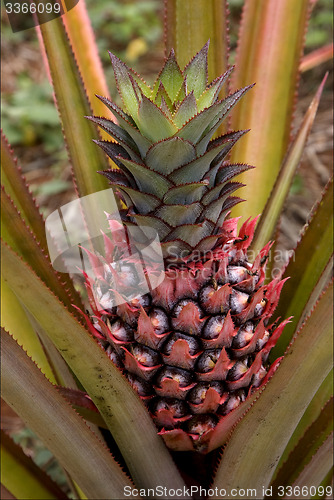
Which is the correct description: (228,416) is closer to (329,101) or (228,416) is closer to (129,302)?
(129,302)

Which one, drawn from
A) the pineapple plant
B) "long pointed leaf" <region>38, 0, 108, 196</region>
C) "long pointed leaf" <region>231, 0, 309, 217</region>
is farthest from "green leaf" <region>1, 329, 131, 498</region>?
"long pointed leaf" <region>231, 0, 309, 217</region>

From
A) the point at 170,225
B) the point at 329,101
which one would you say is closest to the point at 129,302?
the point at 170,225

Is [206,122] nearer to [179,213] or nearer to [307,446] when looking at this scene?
[179,213]

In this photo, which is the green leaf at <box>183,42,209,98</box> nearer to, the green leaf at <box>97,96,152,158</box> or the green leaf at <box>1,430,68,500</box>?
the green leaf at <box>97,96,152,158</box>

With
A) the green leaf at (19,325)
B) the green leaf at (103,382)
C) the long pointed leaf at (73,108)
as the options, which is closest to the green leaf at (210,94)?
the long pointed leaf at (73,108)

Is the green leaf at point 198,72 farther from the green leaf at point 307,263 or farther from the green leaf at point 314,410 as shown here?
the green leaf at point 314,410

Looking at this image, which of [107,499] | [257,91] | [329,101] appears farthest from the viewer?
[329,101]
